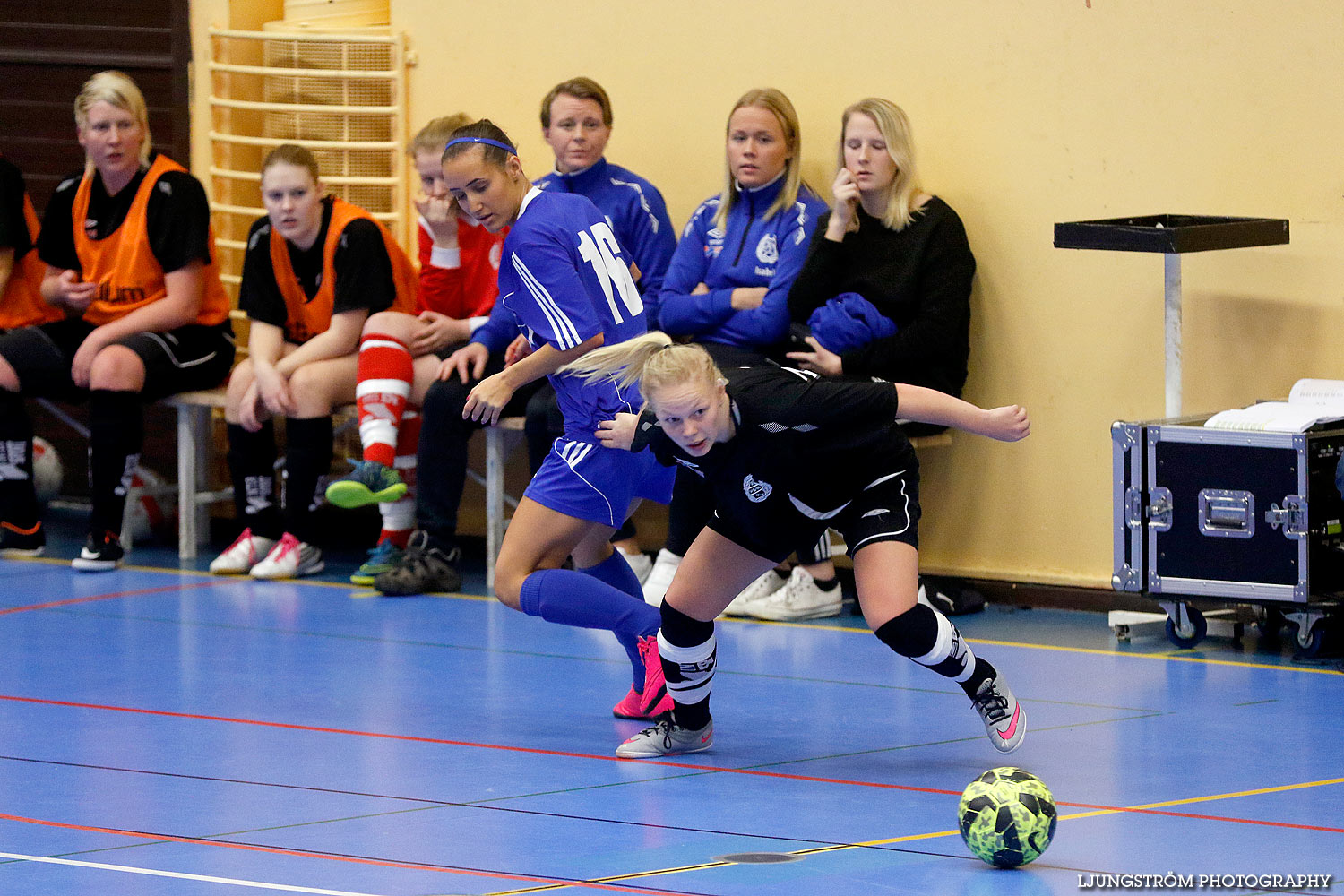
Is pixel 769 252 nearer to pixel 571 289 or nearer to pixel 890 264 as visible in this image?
pixel 890 264

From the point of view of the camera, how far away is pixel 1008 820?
358cm

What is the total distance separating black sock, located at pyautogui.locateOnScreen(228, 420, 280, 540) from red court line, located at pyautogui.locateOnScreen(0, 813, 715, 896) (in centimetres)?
324

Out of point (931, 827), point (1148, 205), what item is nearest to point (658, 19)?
point (1148, 205)

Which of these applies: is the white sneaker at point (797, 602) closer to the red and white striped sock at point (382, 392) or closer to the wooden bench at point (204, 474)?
the wooden bench at point (204, 474)

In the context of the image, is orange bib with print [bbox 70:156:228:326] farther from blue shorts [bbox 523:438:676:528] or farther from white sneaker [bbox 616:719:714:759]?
white sneaker [bbox 616:719:714:759]

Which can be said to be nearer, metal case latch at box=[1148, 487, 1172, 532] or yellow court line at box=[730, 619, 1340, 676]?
yellow court line at box=[730, 619, 1340, 676]

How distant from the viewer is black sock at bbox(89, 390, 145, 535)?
286 inches

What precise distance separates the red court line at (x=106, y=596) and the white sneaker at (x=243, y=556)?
0.15 m

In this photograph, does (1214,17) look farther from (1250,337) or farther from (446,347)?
(446,347)

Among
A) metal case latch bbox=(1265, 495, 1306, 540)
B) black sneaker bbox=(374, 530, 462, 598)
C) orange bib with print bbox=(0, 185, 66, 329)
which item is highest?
orange bib with print bbox=(0, 185, 66, 329)

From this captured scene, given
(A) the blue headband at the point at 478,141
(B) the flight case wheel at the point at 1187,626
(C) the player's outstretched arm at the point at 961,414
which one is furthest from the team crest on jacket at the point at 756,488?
(B) the flight case wheel at the point at 1187,626

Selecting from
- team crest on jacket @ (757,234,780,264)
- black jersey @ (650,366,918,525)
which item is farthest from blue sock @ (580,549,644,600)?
team crest on jacket @ (757,234,780,264)

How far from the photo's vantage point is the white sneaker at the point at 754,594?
6500 mm

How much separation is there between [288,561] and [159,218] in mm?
1501
